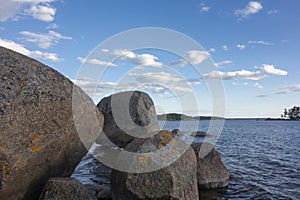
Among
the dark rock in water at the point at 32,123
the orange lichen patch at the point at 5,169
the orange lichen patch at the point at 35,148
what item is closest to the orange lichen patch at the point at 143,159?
the dark rock in water at the point at 32,123

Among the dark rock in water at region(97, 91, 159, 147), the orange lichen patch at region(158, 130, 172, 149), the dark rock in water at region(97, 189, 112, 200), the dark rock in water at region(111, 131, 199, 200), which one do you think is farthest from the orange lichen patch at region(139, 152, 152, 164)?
the dark rock in water at region(97, 91, 159, 147)

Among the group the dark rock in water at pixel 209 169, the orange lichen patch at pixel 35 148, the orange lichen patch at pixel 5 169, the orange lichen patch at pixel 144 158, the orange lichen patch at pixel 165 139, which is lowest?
the dark rock in water at pixel 209 169

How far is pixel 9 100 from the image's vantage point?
5.89m

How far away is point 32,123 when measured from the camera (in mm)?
6328

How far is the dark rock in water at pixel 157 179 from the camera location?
707 centimetres

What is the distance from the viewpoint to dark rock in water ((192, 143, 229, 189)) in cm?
1077

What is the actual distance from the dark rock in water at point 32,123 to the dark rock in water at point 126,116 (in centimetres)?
1050

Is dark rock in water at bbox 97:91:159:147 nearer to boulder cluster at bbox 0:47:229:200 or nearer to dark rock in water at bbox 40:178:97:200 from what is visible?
boulder cluster at bbox 0:47:229:200

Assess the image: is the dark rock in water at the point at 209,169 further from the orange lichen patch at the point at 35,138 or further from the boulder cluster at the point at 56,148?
the orange lichen patch at the point at 35,138

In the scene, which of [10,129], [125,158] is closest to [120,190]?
[125,158]

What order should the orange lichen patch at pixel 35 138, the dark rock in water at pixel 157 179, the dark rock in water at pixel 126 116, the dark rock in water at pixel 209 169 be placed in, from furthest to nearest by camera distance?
the dark rock in water at pixel 126 116
the dark rock in water at pixel 209 169
the dark rock in water at pixel 157 179
the orange lichen patch at pixel 35 138

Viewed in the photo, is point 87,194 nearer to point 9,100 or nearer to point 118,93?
point 9,100

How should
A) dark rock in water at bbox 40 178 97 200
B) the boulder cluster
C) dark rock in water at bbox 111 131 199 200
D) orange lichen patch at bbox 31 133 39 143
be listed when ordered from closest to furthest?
the boulder cluster → orange lichen patch at bbox 31 133 39 143 → dark rock in water at bbox 40 178 97 200 → dark rock in water at bbox 111 131 199 200

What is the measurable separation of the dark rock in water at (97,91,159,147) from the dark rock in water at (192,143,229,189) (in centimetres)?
716
